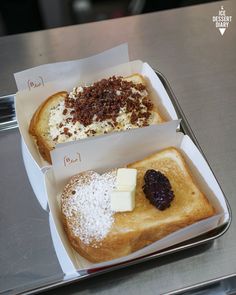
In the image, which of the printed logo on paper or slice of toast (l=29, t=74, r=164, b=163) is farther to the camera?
the printed logo on paper

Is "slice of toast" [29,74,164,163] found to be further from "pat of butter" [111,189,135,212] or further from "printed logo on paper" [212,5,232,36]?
"printed logo on paper" [212,5,232,36]

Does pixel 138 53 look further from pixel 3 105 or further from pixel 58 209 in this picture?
pixel 58 209

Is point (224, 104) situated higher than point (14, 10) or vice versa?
point (14, 10)

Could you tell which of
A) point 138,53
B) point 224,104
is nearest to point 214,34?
point 138,53

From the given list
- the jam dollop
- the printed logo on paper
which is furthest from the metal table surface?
the jam dollop

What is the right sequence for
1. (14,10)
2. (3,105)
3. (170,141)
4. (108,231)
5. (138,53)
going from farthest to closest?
(14,10) < (138,53) < (3,105) < (170,141) < (108,231)

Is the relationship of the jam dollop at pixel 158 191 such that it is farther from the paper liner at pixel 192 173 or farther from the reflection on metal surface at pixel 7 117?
the reflection on metal surface at pixel 7 117

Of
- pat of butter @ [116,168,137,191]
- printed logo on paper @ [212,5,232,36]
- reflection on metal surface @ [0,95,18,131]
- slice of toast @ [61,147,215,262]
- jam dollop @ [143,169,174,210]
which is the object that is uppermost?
printed logo on paper @ [212,5,232,36]

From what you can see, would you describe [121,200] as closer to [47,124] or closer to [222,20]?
[47,124]
